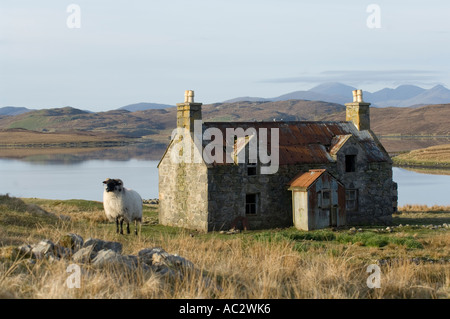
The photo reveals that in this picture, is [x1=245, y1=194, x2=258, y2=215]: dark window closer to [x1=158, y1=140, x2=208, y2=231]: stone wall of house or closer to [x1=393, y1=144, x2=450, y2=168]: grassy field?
[x1=158, y1=140, x2=208, y2=231]: stone wall of house

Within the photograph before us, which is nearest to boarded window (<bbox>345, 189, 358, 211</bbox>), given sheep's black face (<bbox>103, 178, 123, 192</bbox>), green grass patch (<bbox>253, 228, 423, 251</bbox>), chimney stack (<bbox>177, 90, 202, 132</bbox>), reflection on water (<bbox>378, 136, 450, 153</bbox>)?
green grass patch (<bbox>253, 228, 423, 251</bbox>)

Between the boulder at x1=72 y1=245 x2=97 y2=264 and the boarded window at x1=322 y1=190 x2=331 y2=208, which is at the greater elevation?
the boulder at x1=72 y1=245 x2=97 y2=264

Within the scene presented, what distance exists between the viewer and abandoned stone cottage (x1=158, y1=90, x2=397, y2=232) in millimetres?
24922

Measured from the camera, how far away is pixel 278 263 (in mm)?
10359

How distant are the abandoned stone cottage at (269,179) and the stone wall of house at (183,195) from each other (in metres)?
0.04

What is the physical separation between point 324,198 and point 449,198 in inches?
1015

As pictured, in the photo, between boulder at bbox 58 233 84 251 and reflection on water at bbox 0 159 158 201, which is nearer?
boulder at bbox 58 233 84 251

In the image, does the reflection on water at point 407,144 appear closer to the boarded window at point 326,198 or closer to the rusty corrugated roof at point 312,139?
the rusty corrugated roof at point 312,139

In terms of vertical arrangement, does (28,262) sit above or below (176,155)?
below

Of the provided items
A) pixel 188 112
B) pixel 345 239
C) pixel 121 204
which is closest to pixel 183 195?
pixel 188 112

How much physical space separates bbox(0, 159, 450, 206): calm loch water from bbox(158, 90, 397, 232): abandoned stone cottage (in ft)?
56.0

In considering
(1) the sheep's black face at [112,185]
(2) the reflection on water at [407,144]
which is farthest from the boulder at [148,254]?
(2) the reflection on water at [407,144]
